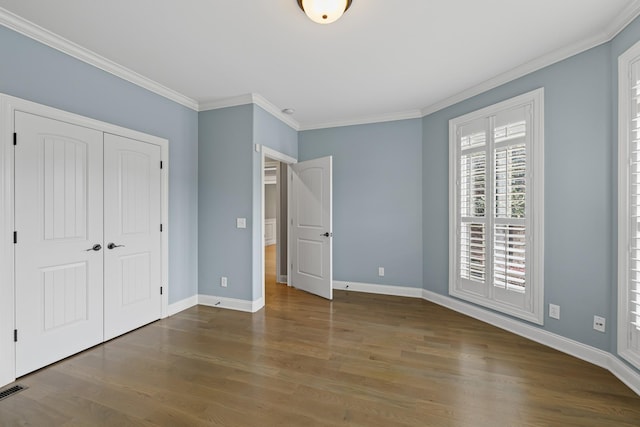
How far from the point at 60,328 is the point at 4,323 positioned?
1.29 ft

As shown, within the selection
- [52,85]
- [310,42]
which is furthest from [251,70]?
[52,85]

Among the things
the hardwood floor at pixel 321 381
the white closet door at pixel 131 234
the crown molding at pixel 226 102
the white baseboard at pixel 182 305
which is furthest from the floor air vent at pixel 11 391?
the crown molding at pixel 226 102

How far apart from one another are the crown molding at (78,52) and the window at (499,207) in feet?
11.8

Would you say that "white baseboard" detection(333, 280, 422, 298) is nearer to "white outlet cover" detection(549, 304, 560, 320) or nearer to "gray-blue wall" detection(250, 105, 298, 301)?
"gray-blue wall" detection(250, 105, 298, 301)

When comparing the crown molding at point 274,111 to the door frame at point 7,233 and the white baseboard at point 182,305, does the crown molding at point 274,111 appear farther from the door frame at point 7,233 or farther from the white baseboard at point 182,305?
the white baseboard at point 182,305

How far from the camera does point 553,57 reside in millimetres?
2693

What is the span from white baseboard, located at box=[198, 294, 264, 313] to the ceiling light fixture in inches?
122

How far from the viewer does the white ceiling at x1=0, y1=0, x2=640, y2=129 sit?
2.07 m

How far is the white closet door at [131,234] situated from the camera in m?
2.86

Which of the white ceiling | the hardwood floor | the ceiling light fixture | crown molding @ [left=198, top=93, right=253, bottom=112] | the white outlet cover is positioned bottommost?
the hardwood floor

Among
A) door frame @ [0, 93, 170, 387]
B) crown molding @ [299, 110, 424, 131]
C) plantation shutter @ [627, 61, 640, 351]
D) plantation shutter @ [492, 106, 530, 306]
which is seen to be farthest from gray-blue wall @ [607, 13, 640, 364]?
door frame @ [0, 93, 170, 387]

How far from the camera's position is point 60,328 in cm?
247

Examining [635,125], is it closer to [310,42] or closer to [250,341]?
[310,42]

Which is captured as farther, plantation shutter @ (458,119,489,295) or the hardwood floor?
plantation shutter @ (458,119,489,295)
